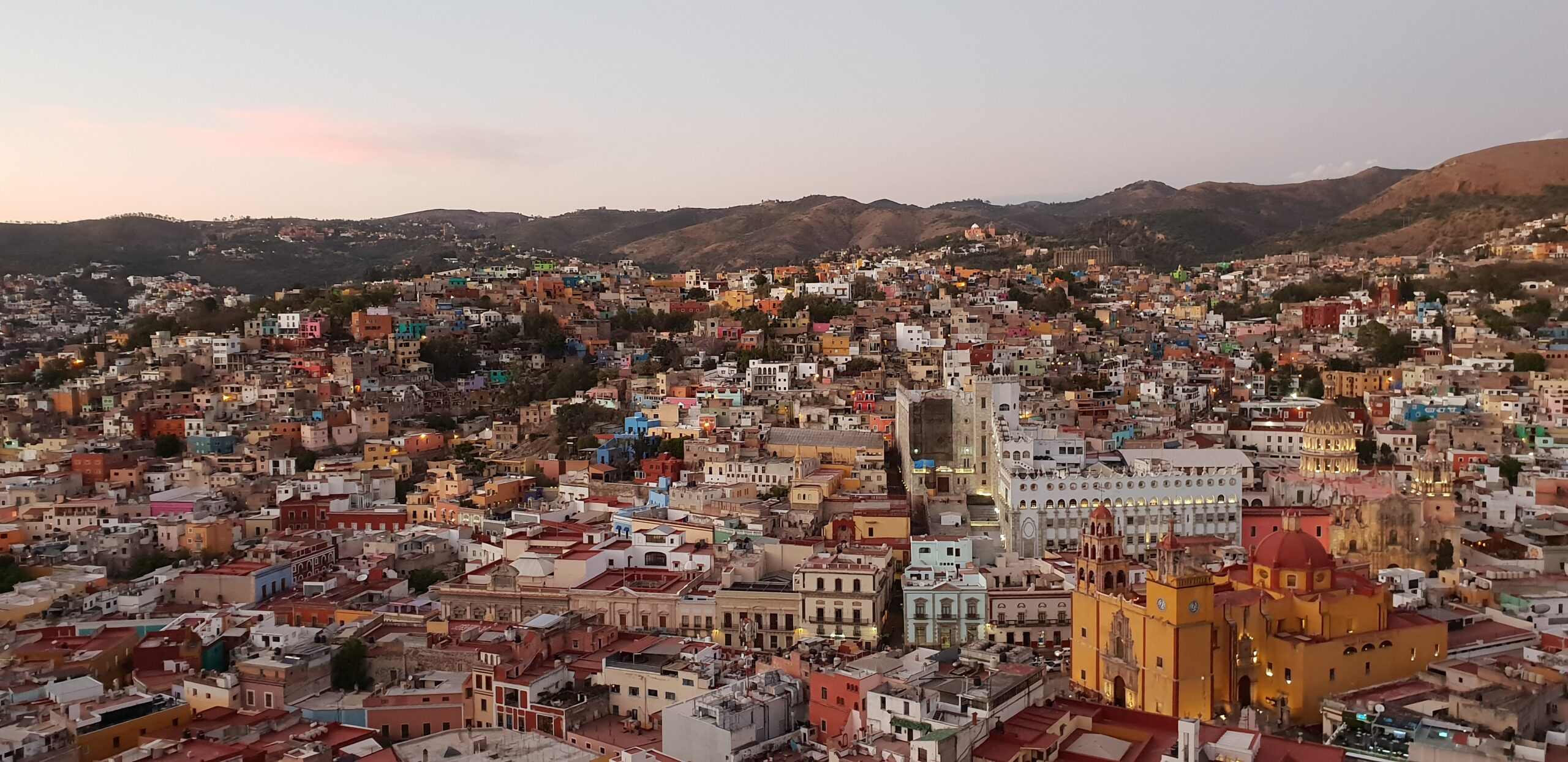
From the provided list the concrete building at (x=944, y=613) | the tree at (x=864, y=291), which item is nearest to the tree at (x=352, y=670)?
the concrete building at (x=944, y=613)

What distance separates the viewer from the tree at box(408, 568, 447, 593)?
28.6 metres

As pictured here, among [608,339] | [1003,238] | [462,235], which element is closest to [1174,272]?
[1003,238]

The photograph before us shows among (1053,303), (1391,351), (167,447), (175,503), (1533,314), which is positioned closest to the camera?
(175,503)

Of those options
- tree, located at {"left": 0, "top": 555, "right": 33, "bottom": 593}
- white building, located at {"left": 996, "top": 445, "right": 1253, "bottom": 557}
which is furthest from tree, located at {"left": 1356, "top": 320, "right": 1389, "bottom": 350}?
tree, located at {"left": 0, "top": 555, "right": 33, "bottom": 593}

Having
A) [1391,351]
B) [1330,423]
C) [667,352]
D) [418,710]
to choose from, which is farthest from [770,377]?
[418,710]

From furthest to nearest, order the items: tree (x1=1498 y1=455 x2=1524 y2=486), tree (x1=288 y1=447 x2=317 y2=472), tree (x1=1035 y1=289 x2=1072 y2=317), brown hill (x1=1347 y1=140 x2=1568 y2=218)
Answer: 1. brown hill (x1=1347 y1=140 x2=1568 y2=218)
2. tree (x1=1035 y1=289 x2=1072 y2=317)
3. tree (x1=288 y1=447 x2=317 y2=472)
4. tree (x1=1498 y1=455 x2=1524 y2=486)

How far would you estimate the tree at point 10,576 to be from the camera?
94.8 feet

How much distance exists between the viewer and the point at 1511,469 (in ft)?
111

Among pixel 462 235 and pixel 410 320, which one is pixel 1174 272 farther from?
pixel 462 235

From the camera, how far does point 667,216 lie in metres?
149

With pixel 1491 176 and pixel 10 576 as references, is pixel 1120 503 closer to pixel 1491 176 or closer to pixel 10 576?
Answer: pixel 10 576

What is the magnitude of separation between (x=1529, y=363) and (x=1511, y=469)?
1299 cm

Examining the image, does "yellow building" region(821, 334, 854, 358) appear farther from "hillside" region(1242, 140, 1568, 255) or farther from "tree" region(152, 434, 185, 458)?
"hillside" region(1242, 140, 1568, 255)

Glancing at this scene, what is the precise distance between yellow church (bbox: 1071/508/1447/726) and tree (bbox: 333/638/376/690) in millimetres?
12269
